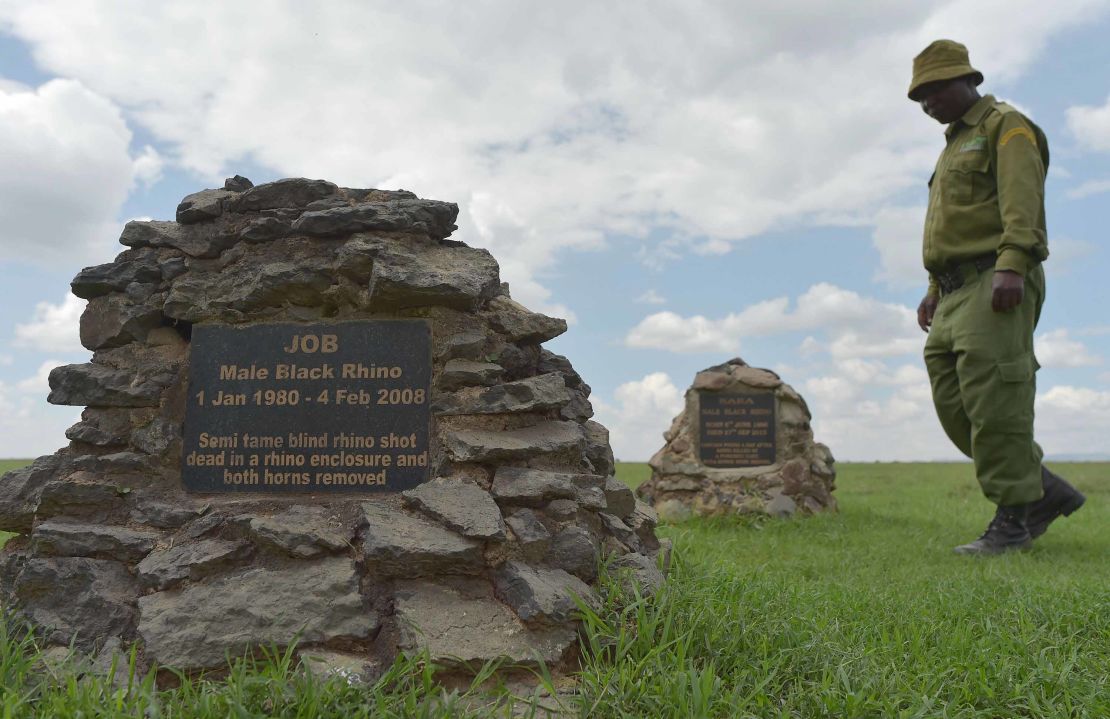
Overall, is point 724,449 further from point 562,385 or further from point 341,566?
point 341,566

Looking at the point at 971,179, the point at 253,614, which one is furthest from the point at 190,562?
the point at 971,179

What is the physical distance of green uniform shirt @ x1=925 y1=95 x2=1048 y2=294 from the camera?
4855mm

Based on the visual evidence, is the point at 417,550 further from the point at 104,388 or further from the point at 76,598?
the point at 104,388

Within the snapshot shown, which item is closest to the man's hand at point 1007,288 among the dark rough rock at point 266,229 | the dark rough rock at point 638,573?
the dark rough rock at point 638,573

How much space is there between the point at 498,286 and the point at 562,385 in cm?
48

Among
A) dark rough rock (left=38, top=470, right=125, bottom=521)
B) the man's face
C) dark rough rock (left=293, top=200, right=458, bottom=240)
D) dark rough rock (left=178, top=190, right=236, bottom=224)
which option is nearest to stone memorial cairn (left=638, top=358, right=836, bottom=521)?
the man's face

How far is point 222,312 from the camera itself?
3.27 metres

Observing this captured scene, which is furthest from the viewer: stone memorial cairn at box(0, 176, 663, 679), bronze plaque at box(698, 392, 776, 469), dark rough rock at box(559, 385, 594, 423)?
bronze plaque at box(698, 392, 776, 469)

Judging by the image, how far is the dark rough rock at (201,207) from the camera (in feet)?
11.2

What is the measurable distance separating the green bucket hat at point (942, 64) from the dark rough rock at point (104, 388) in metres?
4.78

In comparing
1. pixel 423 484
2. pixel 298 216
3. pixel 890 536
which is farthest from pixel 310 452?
pixel 890 536

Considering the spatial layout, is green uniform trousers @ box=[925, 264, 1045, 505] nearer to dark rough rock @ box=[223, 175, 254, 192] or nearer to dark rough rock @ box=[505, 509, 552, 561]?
dark rough rock @ box=[505, 509, 552, 561]

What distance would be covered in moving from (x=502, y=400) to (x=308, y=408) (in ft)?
2.52

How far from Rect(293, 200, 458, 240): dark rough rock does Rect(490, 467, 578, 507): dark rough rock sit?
40.9 inches
